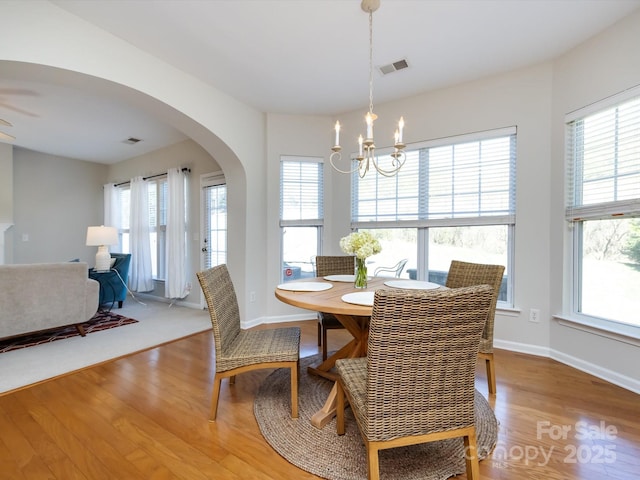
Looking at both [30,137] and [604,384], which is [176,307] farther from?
[604,384]

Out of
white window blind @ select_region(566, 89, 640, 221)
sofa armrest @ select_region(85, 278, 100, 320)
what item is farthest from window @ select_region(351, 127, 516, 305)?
sofa armrest @ select_region(85, 278, 100, 320)

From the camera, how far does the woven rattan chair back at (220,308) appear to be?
1.65 m

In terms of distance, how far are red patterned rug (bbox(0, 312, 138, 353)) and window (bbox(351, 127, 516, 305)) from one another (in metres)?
3.29

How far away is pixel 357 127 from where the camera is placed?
358 cm

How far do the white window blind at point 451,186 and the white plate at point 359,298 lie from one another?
181 centimetres

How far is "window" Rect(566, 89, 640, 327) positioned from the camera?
209 centimetres

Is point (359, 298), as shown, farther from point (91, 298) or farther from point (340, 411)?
point (91, 298)

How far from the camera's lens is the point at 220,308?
1762 millimetres

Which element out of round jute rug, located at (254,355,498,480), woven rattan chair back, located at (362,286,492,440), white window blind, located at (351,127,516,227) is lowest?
round jute rug, located at (254,355,498,480)

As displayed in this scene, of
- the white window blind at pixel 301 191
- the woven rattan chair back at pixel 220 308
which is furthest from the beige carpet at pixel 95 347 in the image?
the white window blind at pixel 301 191

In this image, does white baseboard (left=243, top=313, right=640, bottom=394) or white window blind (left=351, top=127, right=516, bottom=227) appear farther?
white window blind (left=351, top=127, right=516, bottom=227)

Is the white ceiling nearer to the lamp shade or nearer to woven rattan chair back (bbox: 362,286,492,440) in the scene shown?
the lamp shade

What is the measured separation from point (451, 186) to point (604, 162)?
116cm

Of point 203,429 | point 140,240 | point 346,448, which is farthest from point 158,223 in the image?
point 346,448
